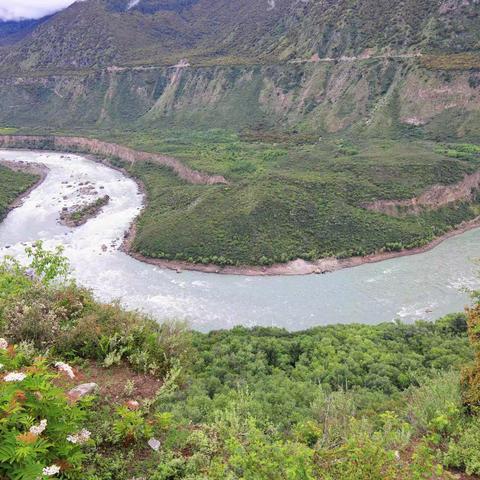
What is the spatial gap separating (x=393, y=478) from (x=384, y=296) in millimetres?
40427

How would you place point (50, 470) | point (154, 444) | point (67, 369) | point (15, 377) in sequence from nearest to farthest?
point (50, 470), point (15, 377), point (154, 444), point (67, 369)

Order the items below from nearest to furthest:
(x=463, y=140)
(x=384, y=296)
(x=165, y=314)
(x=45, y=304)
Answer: (x=45, y=304), (x=165, y=314), (x=384, y=296), (x=463, y=140)

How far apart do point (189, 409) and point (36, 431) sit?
776 centimetres

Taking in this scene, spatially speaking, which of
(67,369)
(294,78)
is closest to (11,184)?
(294,78)

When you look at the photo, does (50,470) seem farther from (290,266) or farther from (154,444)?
(290,266)

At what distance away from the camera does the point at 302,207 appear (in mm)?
63938

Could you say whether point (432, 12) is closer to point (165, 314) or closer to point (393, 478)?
point (165, 314)

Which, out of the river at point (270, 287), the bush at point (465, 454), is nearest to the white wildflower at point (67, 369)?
the bush at point (465, 454)

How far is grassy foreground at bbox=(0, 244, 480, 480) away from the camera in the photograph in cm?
927

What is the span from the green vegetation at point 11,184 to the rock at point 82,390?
68.4m

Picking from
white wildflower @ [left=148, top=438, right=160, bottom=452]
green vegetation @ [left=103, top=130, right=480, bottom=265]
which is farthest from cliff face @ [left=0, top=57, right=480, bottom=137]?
white wildflower @ [left=148, top=438, right=160, bottom=452]

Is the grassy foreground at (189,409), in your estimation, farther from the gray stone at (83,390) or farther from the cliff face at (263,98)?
the cliff face at (263,98)

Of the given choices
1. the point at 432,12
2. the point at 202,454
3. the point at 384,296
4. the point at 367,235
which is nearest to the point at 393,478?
the point at 202,454

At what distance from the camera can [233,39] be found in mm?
177625
